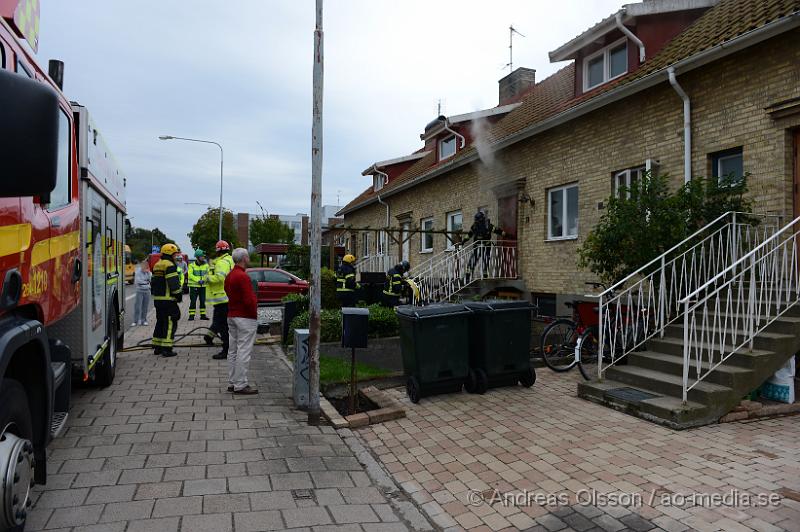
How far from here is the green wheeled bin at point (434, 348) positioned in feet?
19.6

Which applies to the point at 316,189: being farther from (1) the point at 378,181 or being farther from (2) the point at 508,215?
(1) the point at 378,181

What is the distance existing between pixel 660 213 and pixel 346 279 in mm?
6129

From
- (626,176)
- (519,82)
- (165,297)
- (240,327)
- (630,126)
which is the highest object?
(519,82)

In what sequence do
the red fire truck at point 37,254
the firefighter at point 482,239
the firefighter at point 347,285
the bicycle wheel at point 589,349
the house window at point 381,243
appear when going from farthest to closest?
the house window at point 381,243
the firefighter at point 482,239
the firefighter at point 347,285
the bicycle wheel at point 589,349
the red fire truck at point 37,254

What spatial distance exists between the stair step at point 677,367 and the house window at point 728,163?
326 centimetres

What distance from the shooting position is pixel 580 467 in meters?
4.21

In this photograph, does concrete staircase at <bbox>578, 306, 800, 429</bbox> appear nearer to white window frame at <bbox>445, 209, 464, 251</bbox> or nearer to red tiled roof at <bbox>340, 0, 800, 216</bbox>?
red tiled roof at <bbox>340, 0, 800, 216</bbox>

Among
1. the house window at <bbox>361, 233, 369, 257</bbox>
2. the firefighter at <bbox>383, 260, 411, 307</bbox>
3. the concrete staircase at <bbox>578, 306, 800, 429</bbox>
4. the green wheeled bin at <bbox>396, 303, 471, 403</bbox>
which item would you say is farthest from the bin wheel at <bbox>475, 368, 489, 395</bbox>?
the house window at <bbox>361, 233, 369, 257</bbox>

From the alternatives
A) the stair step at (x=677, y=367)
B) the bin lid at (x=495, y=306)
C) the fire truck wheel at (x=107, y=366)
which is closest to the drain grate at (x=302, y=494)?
the bin lid at (x=495, y=306)

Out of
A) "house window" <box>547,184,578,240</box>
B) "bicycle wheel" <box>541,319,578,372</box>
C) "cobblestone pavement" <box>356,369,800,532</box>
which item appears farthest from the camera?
"house window" <box>547,184,578,240</box>

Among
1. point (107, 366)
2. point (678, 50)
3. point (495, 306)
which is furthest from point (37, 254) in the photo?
point (678, 50)

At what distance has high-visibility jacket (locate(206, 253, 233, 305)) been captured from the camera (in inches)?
340

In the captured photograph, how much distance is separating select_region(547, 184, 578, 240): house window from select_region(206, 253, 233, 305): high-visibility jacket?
22.5ft

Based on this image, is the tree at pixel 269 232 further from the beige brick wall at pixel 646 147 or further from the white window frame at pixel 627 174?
the white window frame at pixel 627 174
